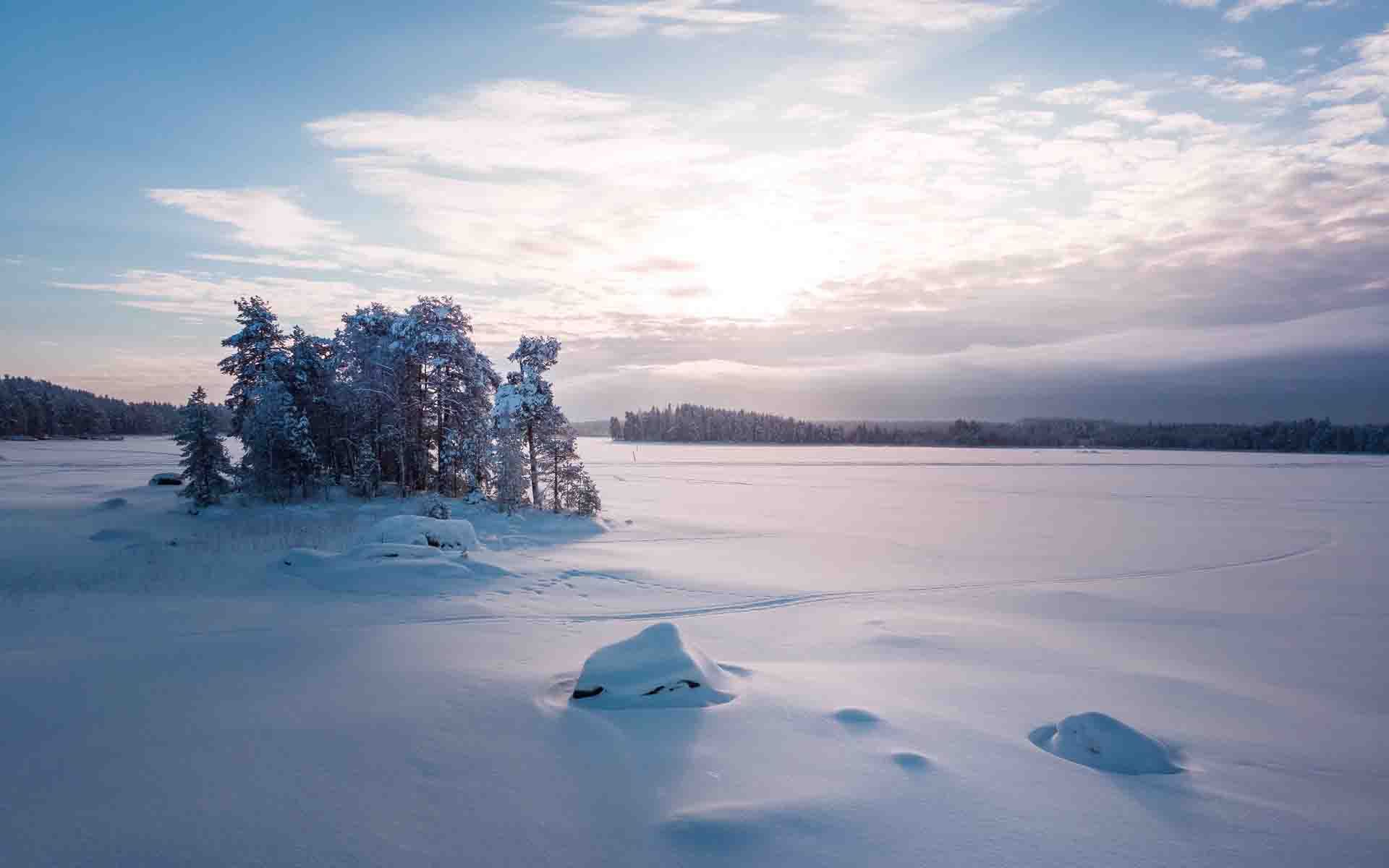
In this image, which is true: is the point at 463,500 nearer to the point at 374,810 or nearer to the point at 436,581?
the point at 436,581

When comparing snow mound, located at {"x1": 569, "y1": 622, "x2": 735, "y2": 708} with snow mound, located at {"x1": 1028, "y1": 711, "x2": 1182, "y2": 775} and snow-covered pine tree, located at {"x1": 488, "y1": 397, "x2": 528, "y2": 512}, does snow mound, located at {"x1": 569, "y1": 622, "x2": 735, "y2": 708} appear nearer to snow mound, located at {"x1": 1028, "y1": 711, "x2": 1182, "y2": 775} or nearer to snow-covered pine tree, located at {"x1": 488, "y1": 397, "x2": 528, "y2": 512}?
snow mound, located at {"x1": 1028, "y1": 711, "x2": 1182, "y2": 775}

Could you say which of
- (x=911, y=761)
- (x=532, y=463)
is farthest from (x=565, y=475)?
(x=911, y=761)

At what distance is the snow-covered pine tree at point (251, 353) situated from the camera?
115 ft

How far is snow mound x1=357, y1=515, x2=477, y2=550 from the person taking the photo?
17797mm

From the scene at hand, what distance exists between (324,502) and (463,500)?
7506 millimetres

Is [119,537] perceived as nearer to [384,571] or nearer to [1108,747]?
[384,571]

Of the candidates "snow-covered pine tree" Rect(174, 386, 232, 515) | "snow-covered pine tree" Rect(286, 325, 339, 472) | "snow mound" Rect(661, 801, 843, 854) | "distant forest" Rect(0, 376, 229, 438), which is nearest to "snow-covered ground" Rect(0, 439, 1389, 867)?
"snow mound" Rect(661, 801, 843, 854)

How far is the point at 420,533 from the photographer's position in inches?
718

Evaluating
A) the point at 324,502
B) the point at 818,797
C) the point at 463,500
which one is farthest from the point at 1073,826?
the point at 324,502

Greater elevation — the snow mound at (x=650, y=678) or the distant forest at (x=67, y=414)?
the distant forest at (x=67, y=414)

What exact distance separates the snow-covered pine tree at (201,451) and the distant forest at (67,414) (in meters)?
57.5

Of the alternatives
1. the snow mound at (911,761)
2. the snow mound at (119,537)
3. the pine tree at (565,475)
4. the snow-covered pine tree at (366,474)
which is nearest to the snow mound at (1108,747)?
the snow mound at (911,761)

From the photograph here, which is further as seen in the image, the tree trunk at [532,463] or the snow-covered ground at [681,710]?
the tree trunk at [532,463]

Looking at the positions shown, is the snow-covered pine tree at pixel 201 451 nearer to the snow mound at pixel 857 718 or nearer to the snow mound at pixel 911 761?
the snow mound at pixel 857 718
